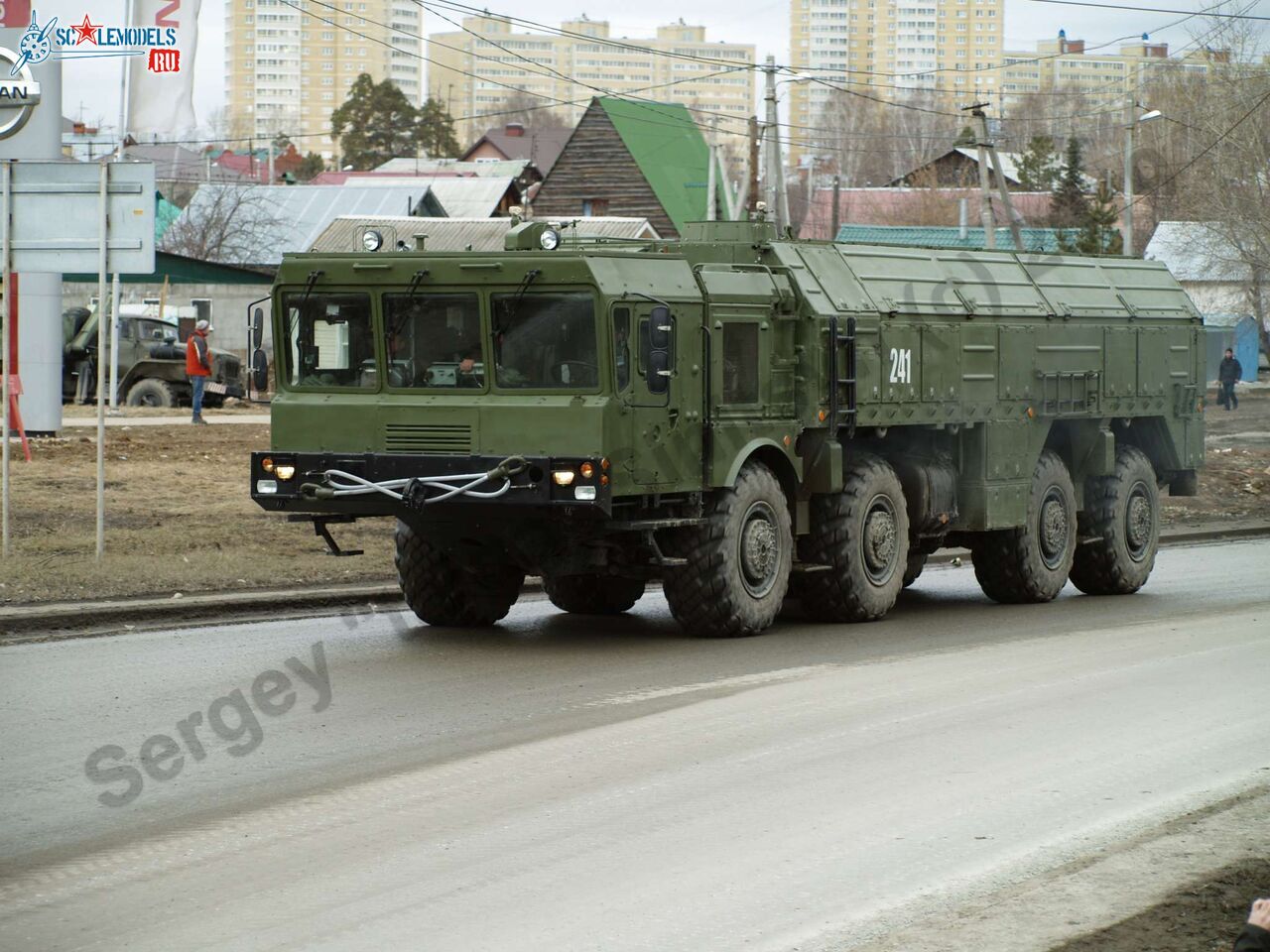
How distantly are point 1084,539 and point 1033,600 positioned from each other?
1.14 metres

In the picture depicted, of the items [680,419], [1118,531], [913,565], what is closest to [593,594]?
[680,419]

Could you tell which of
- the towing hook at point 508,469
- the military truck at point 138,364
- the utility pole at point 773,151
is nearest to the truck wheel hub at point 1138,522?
the towing hook at point 508,469

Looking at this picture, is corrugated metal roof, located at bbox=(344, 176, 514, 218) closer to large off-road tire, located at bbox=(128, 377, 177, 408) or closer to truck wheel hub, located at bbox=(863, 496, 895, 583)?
large off-road tire, located at bbox=(128, 377, 177, 408)

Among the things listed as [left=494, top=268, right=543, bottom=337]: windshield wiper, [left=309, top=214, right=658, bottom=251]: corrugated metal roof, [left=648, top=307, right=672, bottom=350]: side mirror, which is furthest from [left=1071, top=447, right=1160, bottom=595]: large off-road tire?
[left=309, top=214, right=658, bottom=251]: corrugated metal roof

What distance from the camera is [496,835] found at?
7668 millimetres

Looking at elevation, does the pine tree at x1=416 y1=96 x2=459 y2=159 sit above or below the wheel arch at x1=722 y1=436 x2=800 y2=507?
above

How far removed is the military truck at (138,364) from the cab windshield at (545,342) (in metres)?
28.2

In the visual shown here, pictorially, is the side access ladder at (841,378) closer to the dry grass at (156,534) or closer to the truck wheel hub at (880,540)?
the truck wheel hub at (880,540)

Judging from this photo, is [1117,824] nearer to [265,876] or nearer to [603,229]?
[265,876]

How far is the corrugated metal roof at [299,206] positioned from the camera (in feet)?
219

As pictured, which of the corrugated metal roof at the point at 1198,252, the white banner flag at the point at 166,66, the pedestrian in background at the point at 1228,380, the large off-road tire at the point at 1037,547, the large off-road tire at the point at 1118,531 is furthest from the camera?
the corrugated metal roof at the point at 1198,252

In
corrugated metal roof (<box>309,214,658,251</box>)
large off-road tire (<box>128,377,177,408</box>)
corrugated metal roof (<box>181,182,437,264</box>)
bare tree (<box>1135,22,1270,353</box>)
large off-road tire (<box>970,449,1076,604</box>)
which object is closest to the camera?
large off-road tire (<box>970,449,1076,604</box>)

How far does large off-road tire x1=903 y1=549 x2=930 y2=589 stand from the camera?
16.9 metres

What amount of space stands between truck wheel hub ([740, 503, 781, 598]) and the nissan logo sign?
1672 centimetres
